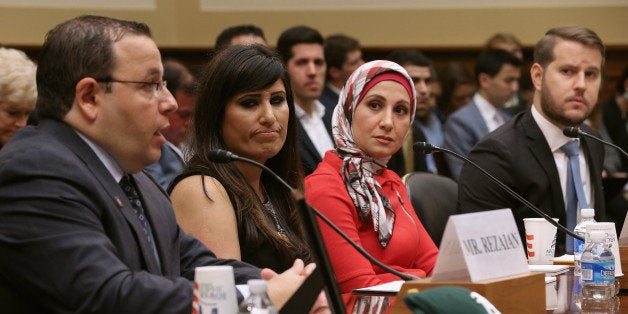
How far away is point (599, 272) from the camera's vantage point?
9.41 ft

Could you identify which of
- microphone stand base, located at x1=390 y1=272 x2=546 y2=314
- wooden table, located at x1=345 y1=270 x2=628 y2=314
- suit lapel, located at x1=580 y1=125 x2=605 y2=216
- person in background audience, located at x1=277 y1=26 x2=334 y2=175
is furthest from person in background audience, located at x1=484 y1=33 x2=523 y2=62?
microphone stand base, located at x1=390 y1=272 x2=546 y2=314

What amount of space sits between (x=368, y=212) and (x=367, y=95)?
1.41 ft

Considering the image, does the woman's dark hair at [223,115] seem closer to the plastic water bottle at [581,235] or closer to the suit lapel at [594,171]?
the plastic water bottle at [581,235]

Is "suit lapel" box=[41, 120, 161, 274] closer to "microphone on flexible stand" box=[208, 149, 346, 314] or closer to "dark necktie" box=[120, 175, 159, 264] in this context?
"dark necktie" box=[120, 175, 159, 264]

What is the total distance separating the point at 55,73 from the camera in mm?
2213

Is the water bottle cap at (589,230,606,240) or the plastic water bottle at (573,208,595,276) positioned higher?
the water bottle cap at (589,230,606,240)

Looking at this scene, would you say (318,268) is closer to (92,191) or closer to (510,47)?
(92,191)

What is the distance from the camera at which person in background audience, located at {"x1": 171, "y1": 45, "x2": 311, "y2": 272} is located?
296cm

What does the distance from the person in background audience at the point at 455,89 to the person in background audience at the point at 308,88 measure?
7.52ft

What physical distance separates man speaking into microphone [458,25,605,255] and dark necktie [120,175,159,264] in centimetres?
205

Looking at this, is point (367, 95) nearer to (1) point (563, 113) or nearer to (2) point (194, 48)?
(1) point (563, 113)

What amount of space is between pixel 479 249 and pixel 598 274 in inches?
29.8

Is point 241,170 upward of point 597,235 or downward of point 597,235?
upward

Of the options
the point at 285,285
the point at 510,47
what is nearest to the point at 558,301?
the point at 285,285
